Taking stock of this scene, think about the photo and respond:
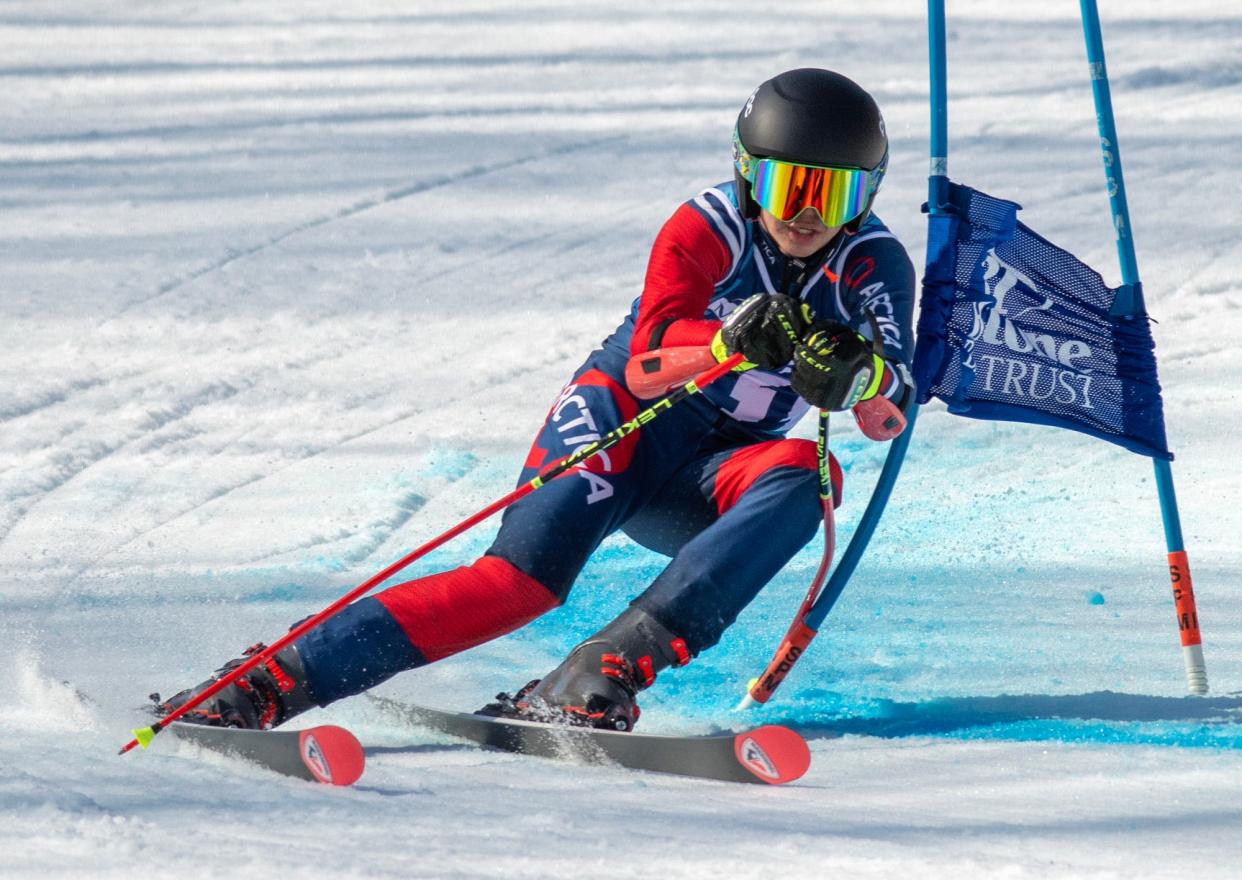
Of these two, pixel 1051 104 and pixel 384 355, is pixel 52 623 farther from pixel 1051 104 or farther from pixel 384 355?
Result: pixel 1051 104

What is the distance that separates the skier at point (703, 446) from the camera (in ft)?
9.53

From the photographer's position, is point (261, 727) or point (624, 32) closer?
point (261, 727)

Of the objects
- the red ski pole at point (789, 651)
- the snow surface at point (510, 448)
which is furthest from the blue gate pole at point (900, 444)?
the snow surface at point (510, 448)

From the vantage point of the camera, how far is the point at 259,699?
2.88m

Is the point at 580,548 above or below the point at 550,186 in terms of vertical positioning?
below

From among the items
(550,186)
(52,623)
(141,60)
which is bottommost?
(52,623)

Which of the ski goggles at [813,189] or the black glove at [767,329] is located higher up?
the ski goggles at [813,189]

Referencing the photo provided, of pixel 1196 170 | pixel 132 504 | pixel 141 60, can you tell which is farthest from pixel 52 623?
pixel 141 60

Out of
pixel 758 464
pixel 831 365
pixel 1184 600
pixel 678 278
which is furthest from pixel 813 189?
pixel 1184 600

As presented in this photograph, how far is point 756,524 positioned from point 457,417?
259 cm

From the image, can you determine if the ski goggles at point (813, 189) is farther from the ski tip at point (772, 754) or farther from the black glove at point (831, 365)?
the ski tip at point (772, 754)

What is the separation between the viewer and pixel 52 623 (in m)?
3.86

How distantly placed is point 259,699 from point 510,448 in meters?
2.43

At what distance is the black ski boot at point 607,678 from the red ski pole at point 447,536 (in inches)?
12.1
